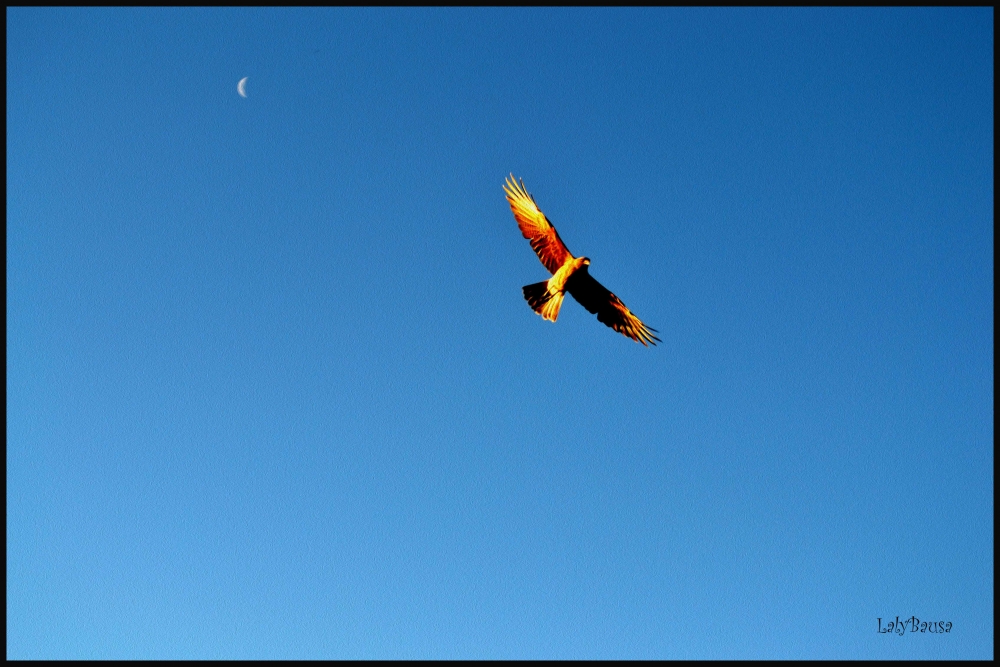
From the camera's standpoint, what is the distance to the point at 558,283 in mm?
13539

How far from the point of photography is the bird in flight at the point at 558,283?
13508mm

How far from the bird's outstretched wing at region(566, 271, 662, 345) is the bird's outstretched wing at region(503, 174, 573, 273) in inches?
31.0

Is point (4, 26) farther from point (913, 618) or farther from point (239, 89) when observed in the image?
point (913, 618)

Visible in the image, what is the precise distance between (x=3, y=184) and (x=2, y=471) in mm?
5398

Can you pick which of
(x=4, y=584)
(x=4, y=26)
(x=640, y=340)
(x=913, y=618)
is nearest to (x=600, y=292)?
(x=640, y=340)

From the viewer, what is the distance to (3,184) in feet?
46.6

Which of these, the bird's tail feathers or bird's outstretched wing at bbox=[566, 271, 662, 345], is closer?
the bird's tail feathers

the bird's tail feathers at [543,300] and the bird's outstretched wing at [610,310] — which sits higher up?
the bird's outstretched wing at [610,310]

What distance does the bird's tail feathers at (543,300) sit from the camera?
13.4m

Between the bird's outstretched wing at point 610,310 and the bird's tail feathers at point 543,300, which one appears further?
the bird's outstretched wing at point 610,310

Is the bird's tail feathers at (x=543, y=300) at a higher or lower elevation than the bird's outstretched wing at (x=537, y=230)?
lower

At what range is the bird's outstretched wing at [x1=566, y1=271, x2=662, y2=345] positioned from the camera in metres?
14.6

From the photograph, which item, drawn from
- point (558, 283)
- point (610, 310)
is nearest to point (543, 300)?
point (558, 283)

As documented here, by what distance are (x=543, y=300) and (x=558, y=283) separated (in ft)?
1.31
